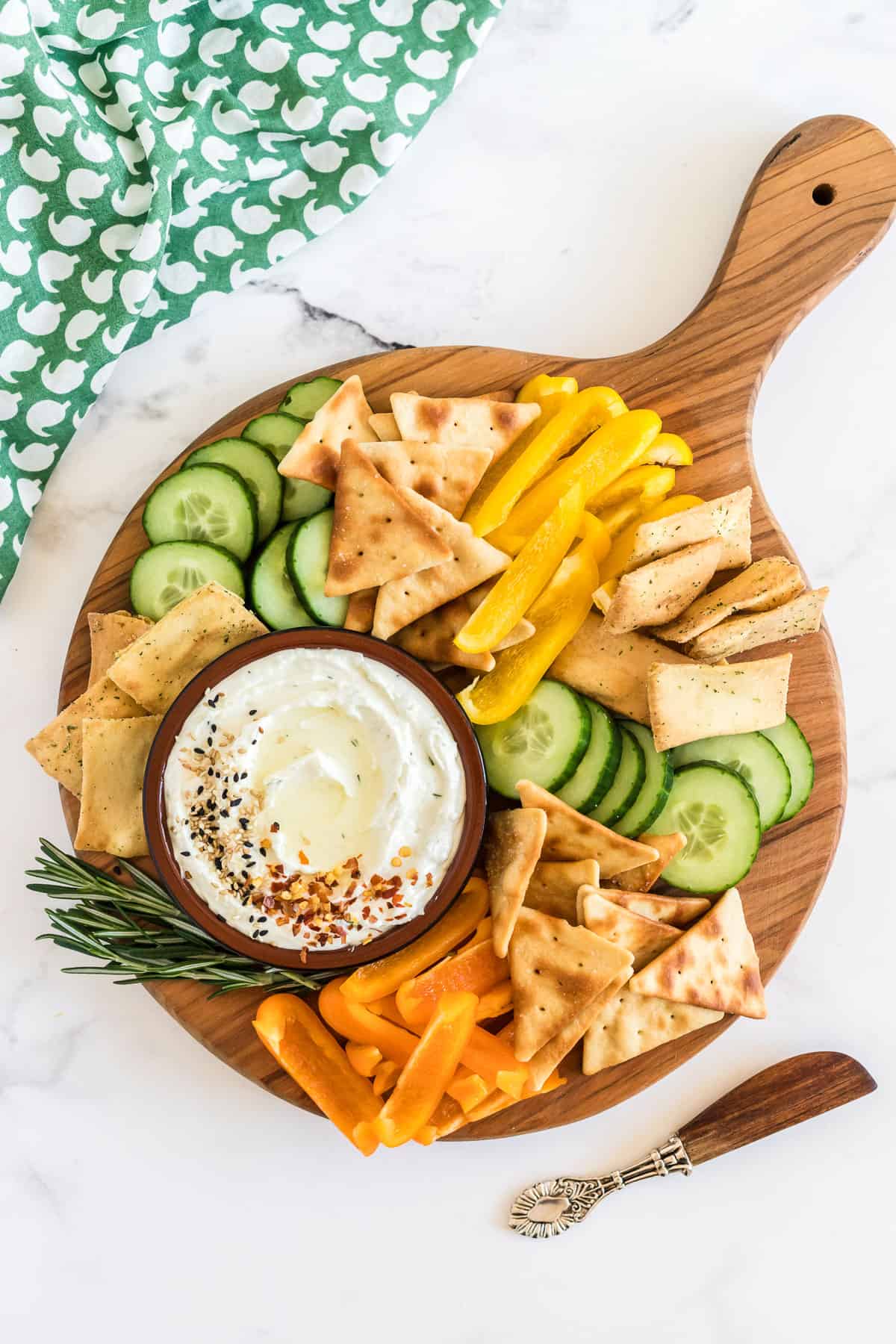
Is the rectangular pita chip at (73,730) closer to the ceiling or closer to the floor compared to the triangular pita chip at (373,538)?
closer to the floor

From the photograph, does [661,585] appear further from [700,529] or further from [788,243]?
[788,243]

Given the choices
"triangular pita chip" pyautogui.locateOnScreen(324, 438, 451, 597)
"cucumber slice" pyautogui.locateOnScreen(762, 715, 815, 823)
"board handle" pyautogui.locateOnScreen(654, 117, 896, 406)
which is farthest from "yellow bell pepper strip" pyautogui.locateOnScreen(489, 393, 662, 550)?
"cucumber slice" pyautogui.locateOnScreen(762, 715, 815, 823)

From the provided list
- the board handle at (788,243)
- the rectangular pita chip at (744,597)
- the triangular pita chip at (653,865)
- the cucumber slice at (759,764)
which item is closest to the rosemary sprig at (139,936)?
the triangular pita chip at (653,865)

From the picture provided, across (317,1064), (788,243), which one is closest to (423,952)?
(317,1064)

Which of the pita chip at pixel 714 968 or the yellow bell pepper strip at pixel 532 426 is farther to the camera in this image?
the yellow bell pepper strip at pixel 532 426

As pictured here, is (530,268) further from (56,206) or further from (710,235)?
(56,206)

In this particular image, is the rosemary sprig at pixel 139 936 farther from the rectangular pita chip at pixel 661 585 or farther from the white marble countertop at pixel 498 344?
the rectangular pita chip at pixel 661 585

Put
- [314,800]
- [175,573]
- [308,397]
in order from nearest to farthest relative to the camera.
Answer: [314,800], [175,573], [308,397]
